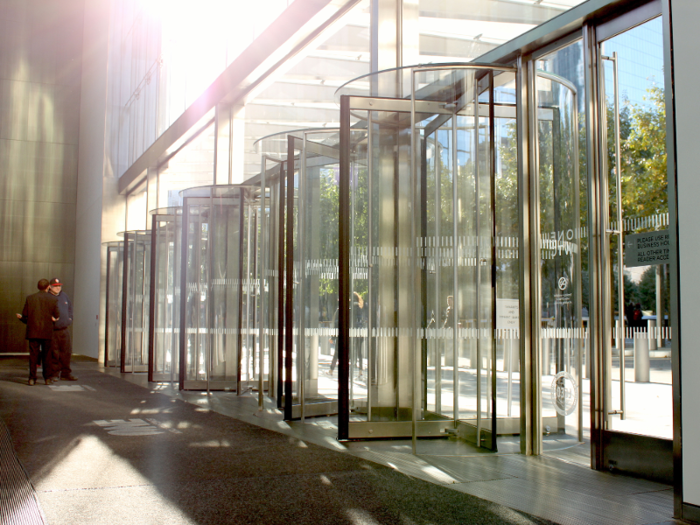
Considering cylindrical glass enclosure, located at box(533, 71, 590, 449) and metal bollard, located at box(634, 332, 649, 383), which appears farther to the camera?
cylindrical glass enclosure, located at box(533, 71, 590, 449)

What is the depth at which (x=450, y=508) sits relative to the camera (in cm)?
337

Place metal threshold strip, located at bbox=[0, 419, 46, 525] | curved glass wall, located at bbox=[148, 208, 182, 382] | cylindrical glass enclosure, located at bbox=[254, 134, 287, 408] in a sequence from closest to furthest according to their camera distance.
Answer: metal threshold strip, located at bbox=[0, 419, 46, 525] < cylindrical glass enclosure, located at bbox=[254, 134, 287, 408] < curved glass wall, located at bbox=[148, 208, 182, 382]

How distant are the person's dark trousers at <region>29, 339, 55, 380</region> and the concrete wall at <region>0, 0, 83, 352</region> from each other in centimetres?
1035

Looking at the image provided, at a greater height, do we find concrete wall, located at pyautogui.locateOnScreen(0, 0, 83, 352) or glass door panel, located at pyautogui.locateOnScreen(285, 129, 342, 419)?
concrete wall, located at pyautogui.locateOnScreen(0, 0, 83, 352)

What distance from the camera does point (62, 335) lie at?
35.6 ft

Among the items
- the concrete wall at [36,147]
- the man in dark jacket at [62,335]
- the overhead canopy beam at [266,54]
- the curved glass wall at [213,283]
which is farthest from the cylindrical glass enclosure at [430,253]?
the concrete wall at [36,147]

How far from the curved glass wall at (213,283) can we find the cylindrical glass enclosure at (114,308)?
213 inches

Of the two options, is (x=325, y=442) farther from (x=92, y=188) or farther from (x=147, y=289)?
(x=92, y=188)

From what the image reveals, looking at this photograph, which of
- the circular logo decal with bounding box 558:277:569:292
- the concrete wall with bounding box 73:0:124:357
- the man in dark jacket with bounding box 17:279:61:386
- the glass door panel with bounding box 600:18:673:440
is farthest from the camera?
the concrete wall with bounding box 73:0:124:357

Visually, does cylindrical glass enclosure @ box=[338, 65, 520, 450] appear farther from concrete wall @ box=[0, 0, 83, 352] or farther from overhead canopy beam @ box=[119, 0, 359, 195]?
concrete wall @ box=[0, 0, 83, 352]

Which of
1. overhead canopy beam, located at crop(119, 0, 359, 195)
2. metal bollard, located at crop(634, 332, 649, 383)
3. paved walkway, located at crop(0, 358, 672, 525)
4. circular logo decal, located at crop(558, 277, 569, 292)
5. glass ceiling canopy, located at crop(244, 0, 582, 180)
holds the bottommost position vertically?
paved walkway, located at crop(0, 358, 672, 525)

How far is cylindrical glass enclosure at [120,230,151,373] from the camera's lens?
12565 mm

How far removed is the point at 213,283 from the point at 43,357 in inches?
121

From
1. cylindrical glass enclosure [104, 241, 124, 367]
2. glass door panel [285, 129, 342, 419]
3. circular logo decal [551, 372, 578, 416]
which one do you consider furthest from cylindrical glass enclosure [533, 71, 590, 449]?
cylindrical glass enclosure [104, 241, 124, 367]
